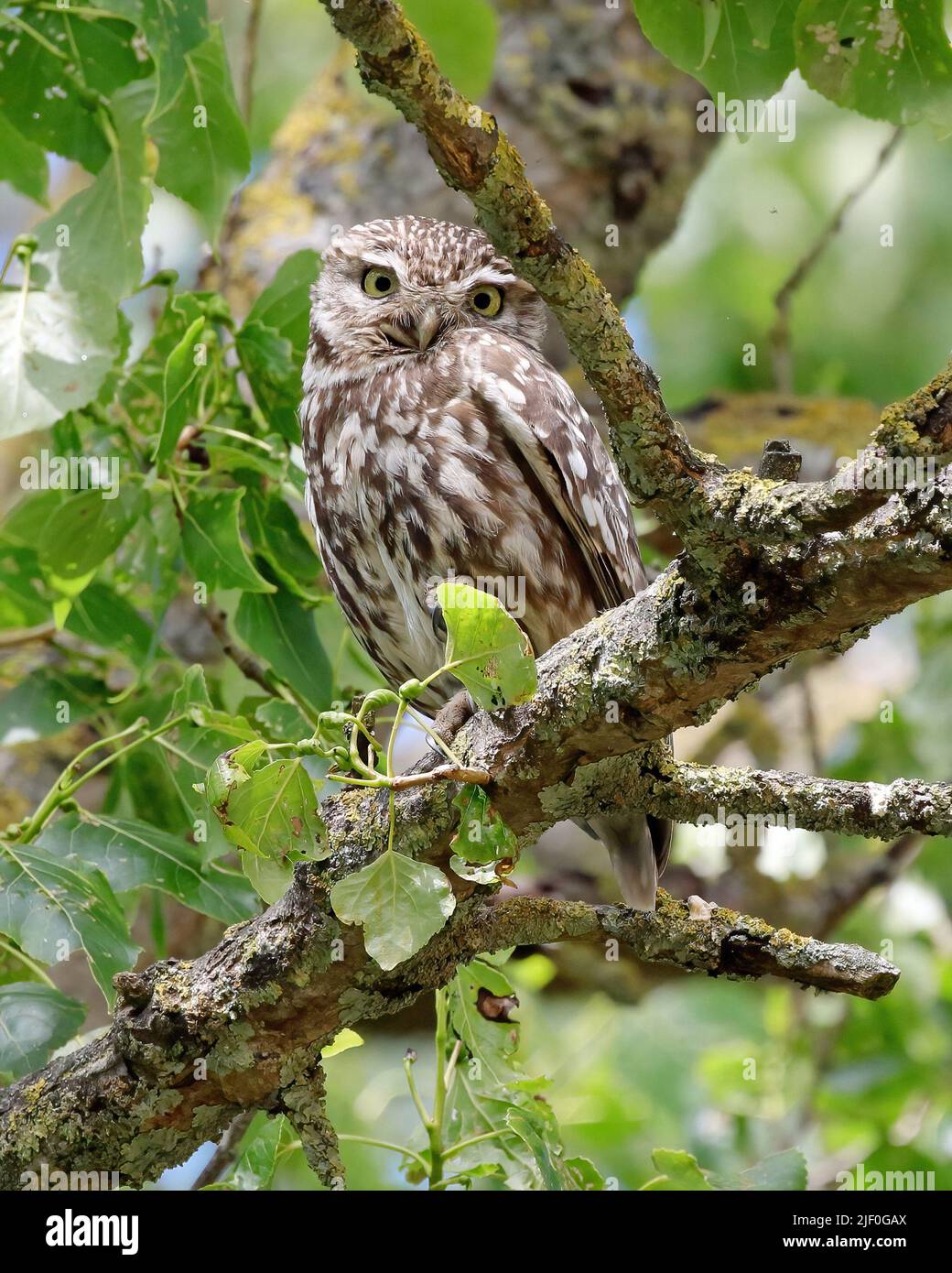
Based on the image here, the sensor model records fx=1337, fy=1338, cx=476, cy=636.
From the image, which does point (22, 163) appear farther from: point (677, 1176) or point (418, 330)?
point (677, 1176)

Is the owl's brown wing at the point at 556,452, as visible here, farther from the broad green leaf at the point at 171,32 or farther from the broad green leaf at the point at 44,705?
the broad green leaf at the point at 44,705

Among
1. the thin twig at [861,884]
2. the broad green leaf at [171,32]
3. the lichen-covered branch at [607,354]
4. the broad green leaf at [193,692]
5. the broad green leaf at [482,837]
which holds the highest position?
the broad green leaf at [171,32]

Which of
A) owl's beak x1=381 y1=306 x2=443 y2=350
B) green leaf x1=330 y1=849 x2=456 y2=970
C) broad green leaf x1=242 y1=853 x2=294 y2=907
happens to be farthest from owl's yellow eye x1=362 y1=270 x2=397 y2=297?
green leaf x1=330 y1=849 x2=456 y2=970

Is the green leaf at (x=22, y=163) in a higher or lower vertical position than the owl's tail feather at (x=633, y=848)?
higher

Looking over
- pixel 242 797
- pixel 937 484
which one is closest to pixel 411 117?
pixel 937 484

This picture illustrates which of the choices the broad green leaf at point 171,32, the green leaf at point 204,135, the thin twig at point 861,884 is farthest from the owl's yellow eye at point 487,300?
the thin twig at point 861,884

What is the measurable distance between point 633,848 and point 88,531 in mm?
1418

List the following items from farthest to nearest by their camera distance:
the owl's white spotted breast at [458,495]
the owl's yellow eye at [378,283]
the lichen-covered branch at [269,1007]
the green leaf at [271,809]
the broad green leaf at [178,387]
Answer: the owl's yellow eye at [378,283], the owl's white spotted breast at [458,495], the broad green leaf at [178,387], the lichen-covered branch at [269,1007], the green leaf at [271,809]

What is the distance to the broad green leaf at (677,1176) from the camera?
2451 mm

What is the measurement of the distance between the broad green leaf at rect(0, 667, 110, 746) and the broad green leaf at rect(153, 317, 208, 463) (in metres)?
0.70

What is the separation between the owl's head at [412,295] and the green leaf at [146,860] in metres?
1.33

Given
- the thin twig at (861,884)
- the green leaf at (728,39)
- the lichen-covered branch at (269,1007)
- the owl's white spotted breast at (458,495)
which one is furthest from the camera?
the thin twig at (861,884)
